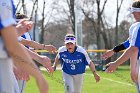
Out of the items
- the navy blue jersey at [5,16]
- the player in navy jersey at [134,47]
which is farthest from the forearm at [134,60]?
the navy blue jersey at [5,16]

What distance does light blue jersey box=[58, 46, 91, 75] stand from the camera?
438 inches

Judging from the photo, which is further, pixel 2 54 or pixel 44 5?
pixel 44 5

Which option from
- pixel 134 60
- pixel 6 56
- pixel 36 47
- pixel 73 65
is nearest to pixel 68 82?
pixel 73 65

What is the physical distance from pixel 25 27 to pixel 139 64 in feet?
9.49

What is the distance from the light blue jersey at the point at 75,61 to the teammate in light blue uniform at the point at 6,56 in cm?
748

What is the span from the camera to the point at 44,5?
5078 centimetres

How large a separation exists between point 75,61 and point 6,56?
7722 millimetres

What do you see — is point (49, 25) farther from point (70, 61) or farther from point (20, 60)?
point (20, 60)

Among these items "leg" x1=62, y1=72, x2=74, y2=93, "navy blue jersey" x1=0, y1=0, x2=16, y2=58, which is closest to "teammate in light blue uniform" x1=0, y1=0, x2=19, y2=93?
"navy blue jersey" x1=0, y1=0, x2=16, y2=58

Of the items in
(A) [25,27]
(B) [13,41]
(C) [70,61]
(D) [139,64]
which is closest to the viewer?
(B) [13,41]

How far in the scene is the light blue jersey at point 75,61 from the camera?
36.5 ft

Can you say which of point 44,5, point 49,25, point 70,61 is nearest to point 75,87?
point 70,61

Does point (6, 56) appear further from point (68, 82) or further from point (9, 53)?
point (68, 82)

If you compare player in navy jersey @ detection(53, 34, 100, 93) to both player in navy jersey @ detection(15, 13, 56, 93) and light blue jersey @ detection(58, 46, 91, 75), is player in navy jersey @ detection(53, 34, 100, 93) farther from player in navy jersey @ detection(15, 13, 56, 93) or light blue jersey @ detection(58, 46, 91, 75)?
player in navy jersey @ detection(15, 13, 56, 93)
